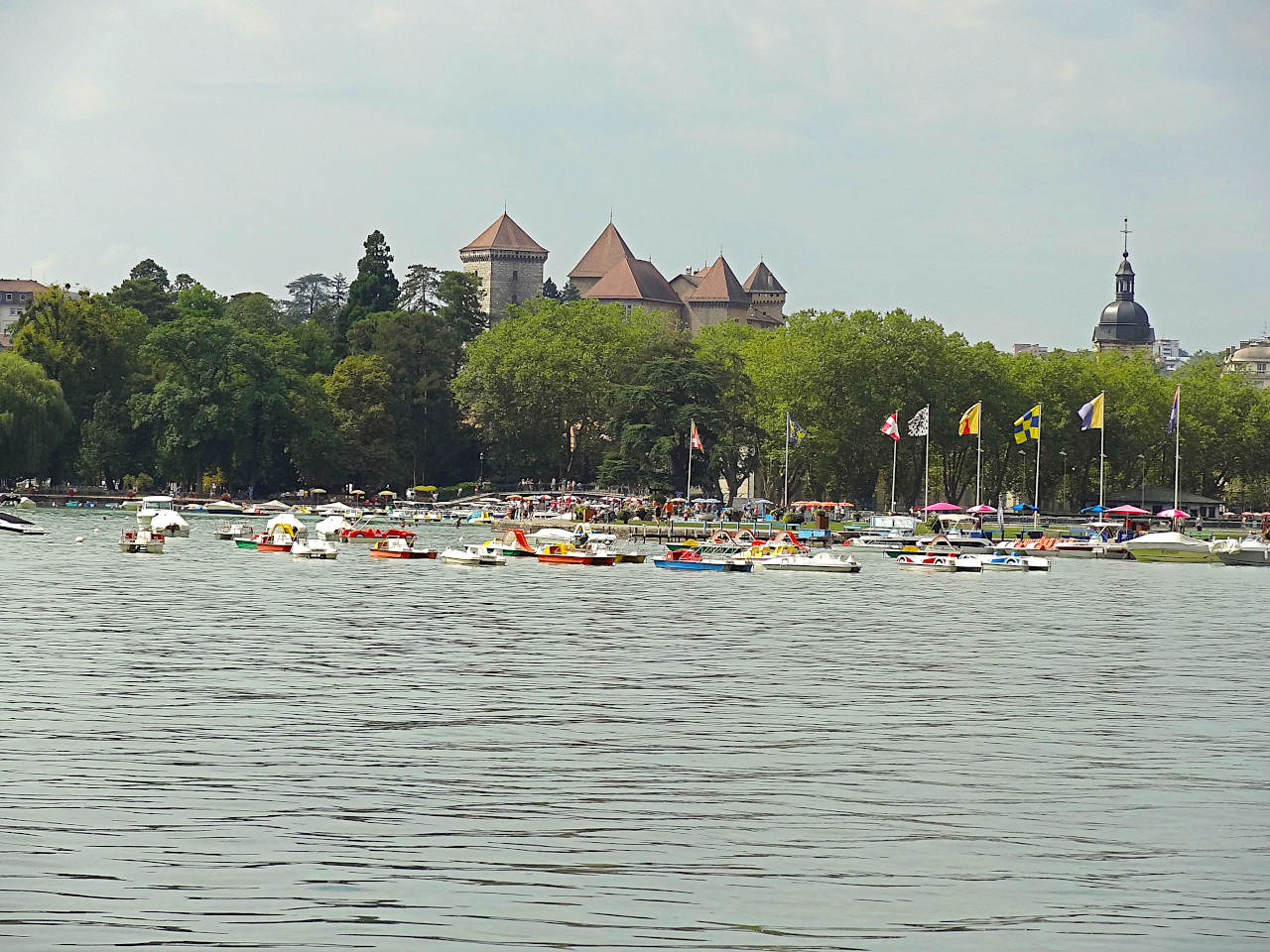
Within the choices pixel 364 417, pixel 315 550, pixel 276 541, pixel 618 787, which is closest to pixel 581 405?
pixel 364 417

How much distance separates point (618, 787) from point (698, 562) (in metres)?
58.3

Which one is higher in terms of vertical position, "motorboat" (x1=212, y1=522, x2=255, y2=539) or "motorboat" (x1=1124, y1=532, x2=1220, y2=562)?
"motorboat" (x1=1124, y1=532, x2=1220, y2=562)

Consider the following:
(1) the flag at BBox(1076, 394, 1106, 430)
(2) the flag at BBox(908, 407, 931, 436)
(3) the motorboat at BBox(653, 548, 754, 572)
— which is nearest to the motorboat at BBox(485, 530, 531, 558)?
(3) the motorboat at BBox(653, 548, 754, 572)

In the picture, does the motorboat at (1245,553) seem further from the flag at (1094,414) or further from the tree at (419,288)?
the tree at (419,288)

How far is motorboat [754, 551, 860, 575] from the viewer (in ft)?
256

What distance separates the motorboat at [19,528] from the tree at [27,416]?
25864 millimetres

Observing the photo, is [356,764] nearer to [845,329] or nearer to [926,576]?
[926,576]

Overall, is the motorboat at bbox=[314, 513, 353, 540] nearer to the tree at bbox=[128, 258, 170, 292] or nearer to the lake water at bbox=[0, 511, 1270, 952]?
the lake water at bbox=[0, 511, 1270, 952]

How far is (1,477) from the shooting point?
132000 mm

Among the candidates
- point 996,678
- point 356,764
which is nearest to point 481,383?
point 996,678

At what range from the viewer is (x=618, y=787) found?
20.3 metres

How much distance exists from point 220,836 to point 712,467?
107 m

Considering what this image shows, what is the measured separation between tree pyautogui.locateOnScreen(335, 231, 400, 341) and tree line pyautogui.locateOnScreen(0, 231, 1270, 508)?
1083 centimetres

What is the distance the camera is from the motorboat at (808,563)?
77938mm
